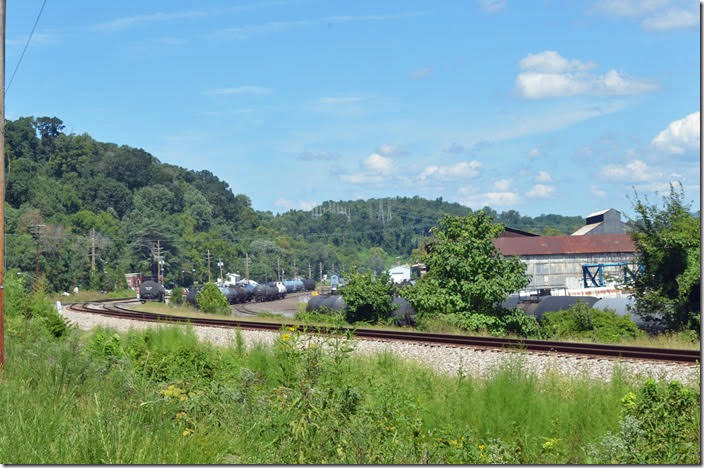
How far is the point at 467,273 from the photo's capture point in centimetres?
3600

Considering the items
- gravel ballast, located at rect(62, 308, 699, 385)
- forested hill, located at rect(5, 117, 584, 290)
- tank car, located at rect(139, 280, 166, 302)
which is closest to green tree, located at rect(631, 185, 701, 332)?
gravel ballast, located at rect(62, 308, 699, 385)

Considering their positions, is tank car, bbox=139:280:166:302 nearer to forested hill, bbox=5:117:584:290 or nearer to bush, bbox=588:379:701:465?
forested hill, bbox=5:117:584:290

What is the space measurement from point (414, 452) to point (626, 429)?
2631mm

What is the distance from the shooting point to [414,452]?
10109 millimetres

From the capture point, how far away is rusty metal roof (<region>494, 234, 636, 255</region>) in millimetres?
84938

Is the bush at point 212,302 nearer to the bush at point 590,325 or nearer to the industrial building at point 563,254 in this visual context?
the bush at point 590,325

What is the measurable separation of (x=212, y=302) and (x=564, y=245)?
4211 centimetres

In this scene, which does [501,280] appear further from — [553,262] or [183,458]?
Answer: [553,262]

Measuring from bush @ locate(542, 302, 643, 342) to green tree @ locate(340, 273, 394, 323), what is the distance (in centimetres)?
942

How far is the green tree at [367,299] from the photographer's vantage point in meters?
42.0

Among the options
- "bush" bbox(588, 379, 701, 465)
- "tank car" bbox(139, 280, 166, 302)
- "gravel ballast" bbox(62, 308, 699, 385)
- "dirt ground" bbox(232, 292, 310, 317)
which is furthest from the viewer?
"tank car" bbox(139, 280, 166, 302)

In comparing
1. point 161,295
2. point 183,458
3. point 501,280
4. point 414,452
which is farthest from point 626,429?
point 161,295

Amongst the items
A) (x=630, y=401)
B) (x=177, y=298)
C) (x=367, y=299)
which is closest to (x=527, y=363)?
(x=630, y=401)

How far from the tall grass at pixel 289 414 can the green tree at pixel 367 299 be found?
25.1m
